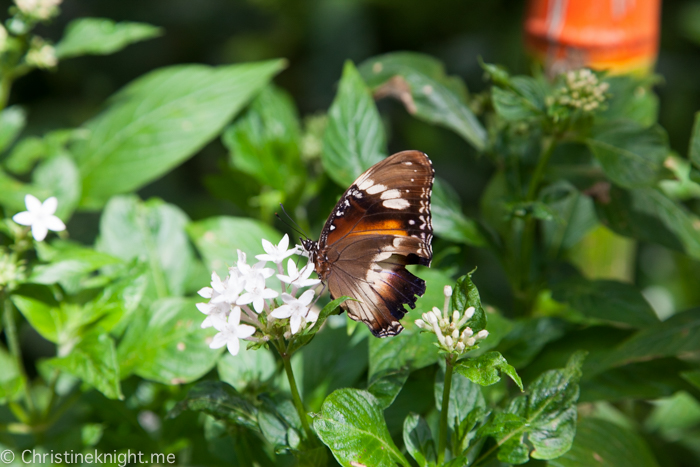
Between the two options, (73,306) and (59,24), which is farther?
(59,24)

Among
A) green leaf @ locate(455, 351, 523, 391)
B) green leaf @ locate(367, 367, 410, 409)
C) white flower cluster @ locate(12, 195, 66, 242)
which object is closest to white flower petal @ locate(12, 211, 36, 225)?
white flower cluster @ locate(12, 195, 66, 242)

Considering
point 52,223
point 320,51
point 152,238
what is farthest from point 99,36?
point 320,51

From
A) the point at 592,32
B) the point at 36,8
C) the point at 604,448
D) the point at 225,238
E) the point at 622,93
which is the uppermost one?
the point at 36,8

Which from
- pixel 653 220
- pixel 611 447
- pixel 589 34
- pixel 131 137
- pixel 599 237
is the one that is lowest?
pixel 611 447

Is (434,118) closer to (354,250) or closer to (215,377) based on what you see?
(354,250)

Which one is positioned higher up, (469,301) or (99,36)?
(99,36)

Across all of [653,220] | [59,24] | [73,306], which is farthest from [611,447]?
[59,24]

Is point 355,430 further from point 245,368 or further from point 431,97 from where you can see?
point 431,97

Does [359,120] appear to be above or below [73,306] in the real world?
above

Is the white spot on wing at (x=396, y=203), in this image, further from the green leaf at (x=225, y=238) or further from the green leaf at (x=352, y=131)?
the green leaf at (x=225, y=238)
